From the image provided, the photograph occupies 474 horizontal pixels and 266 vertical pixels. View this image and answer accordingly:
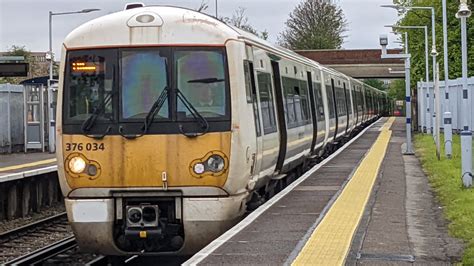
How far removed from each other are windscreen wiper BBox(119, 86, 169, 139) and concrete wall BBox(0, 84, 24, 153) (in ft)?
63.3

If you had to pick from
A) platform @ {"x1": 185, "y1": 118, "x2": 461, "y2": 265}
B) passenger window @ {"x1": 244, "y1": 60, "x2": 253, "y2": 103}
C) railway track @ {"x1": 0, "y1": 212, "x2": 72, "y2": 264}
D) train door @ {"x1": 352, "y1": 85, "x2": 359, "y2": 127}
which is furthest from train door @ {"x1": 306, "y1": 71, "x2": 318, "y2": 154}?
train door @ {"x1": 352, "y1": 85, "x2": 359, "y2": 127}

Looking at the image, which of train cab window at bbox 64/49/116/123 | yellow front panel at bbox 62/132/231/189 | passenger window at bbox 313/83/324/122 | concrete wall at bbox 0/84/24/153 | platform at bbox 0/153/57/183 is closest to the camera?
yellow front panel at bbox 62/132/231/189

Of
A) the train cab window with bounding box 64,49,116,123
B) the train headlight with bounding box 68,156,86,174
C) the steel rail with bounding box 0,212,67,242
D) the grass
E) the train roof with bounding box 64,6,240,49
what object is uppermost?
the train roof with bounding box 64,6,240,49

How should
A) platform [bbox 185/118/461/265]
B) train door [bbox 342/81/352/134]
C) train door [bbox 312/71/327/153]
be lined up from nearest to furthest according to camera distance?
platform [bbox 185/118/461/265] < train door [bbox 312/71/327/153] < train door [bbox 342/81/352/134]

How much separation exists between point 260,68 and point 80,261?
12.7ft

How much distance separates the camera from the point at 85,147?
10062 millimetres

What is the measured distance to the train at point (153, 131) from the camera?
391 inches

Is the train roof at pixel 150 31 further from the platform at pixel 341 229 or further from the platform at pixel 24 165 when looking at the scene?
the platform at pixel 24 165

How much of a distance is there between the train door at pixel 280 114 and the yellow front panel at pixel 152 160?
3.96 metres

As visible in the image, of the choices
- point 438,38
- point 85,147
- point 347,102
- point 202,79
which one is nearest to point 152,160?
point 85,147

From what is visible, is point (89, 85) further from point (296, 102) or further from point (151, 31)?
point (296, 102)

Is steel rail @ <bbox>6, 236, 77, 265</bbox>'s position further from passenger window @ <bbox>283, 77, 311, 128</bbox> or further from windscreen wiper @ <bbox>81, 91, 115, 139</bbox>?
passenger window @ <bbox>283, 77, 311, 128</bbox>

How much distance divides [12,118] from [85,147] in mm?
20025

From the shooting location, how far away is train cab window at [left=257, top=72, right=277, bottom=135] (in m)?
12.2
